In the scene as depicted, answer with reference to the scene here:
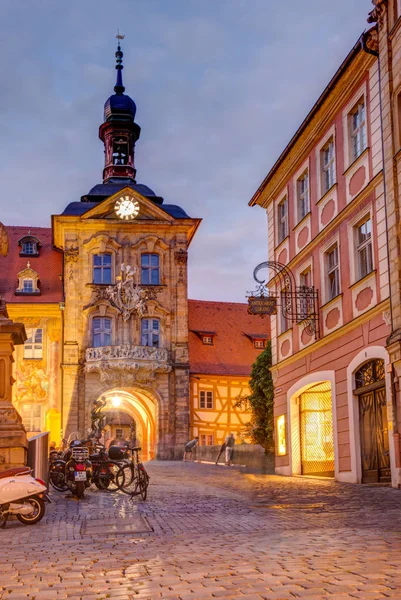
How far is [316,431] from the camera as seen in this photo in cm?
2467

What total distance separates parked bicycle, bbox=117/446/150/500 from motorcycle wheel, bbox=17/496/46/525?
4210 millimetres

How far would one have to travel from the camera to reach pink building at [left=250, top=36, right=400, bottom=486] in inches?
736

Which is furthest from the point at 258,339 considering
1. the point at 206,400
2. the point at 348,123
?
the point at 348,123

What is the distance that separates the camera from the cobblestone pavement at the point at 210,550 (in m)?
6.67

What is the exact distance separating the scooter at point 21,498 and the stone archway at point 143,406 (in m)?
32.7

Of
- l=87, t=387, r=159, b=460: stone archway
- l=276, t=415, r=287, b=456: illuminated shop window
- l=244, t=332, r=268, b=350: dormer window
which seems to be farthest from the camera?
l=244, t=332, r=268, b=350: dormer window

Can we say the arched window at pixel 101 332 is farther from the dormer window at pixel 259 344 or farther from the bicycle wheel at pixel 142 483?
the bicycle wheel at pixel 142 483

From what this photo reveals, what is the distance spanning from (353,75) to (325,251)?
436 centimetres

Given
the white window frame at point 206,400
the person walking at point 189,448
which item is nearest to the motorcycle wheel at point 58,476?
the person walking at point 189,448

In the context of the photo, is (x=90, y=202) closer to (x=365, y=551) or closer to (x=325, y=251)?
(x=325, y=251)

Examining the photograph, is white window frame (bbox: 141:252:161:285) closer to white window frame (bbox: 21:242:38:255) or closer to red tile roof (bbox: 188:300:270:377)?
red tile roof (bbox: 188:300:270:377)

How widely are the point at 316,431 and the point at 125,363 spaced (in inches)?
861

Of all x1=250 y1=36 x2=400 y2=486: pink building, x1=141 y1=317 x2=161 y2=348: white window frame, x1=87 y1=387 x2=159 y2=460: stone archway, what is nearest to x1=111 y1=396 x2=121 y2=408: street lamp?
x1=87 y1=387 x2=159 y2=460: stone archway

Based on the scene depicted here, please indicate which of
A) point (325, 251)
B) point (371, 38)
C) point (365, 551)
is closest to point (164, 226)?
point (325, 251)
